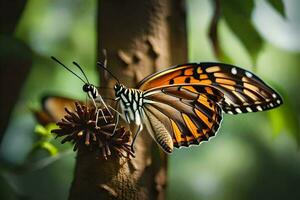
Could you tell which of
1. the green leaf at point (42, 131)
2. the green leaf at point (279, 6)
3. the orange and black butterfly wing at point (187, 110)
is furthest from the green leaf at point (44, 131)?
the green leaf at point (279, 6)

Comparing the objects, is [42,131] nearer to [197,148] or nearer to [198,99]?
[198,99]

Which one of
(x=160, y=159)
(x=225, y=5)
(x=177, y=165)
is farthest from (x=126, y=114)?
(x=177, y=165)

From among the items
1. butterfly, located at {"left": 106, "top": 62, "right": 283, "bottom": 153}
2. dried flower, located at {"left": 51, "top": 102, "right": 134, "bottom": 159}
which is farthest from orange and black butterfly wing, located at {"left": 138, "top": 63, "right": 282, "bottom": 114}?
dried flower, located at {"left": 51, "top": 102, "right": 134, "bottom": 159}

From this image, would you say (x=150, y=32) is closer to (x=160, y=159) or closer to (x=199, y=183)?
(x=160, y=159)

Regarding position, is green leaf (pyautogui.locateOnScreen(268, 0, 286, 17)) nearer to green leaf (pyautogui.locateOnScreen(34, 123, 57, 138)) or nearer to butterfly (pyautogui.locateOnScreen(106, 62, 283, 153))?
butterfly (pyautogui.locateOnScreen(106, 62, 283, 153))

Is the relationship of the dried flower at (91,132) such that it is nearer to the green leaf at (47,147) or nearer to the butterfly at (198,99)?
the butterfly at (198,99)

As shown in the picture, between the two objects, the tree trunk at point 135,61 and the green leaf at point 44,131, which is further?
the green leaf at point 44,131

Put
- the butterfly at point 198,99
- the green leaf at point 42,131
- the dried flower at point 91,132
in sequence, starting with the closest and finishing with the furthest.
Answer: the dried flower at point 91,132
the butterfly at point 198,99
the green leaf at point 42,131
